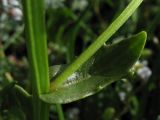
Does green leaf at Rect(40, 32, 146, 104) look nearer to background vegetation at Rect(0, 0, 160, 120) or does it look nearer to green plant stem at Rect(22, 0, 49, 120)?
green plant stem at Rect(22, 0, 49, 120)

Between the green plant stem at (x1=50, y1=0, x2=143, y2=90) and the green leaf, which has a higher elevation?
the green plant stem at (x1=50, y1=0, x2=143, y2=90)

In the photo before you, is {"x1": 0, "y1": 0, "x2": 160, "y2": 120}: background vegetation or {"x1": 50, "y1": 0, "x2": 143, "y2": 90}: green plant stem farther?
{"x1": 0, "y1": 0, "x2": 160, "y2": 120}: background vegetation

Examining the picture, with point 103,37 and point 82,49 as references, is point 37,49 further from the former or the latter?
point 82,49

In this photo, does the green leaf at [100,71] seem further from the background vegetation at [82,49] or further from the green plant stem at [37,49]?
the background vegetation at [82,49]

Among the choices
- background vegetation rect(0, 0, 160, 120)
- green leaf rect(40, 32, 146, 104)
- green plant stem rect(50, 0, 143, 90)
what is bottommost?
background vegetation rect(0, 0, 160, 120)

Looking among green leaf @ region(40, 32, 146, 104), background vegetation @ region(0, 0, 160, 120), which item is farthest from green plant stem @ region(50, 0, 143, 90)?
background vegetation @ region(0, 0, 160, 120)

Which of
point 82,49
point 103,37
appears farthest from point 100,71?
point 82,49

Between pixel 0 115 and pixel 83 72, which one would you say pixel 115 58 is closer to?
A: pixel 83 72

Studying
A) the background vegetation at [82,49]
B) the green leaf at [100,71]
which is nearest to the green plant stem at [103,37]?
the green leaf at [100,71]
